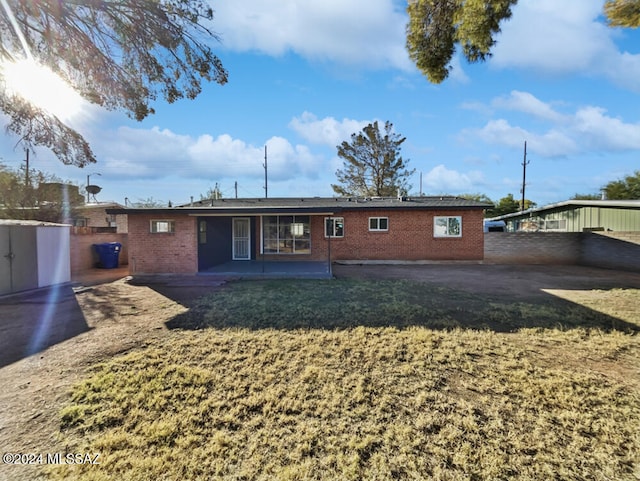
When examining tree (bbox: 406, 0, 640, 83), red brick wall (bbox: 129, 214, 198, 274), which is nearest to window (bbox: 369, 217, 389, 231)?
red brick wall (bbox: 129, 214, 198, 274)

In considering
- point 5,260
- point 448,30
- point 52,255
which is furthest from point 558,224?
point 5,260

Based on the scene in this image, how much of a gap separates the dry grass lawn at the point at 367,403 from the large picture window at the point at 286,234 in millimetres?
9220

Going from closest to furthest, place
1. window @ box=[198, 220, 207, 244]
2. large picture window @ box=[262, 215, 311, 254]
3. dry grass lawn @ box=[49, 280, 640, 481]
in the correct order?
dry grass lawn @ box=[49, 280, 640, 481]
window @ box=[198, 220, 207, 244]
large picture window @ box=[262, 215, 311, 254]

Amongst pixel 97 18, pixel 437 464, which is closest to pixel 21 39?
pixel 97 18

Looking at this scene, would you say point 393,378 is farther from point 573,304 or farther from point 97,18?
point 97,18

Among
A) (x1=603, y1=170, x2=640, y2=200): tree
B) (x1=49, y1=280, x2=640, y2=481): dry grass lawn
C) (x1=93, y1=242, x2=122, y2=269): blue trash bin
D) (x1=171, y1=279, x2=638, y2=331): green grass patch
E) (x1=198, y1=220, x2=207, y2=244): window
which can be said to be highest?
(x1=603, y1=170, x2=640, y2=200): tree

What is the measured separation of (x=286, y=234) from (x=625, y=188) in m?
28.2

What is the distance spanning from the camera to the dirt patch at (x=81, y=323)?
115 inches

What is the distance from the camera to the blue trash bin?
13.8m

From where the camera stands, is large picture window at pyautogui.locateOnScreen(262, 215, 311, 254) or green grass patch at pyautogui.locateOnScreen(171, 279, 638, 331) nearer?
green grass patch at pyautogui.locateOnScreen(171, 279, 638, 331)

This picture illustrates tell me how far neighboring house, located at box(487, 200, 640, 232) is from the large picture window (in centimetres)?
1250

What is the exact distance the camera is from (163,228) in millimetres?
11344

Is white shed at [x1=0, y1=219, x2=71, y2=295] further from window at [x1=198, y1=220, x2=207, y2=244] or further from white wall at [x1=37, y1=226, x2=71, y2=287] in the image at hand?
window at [x1=198, y1=220, x2=207, y2=244]

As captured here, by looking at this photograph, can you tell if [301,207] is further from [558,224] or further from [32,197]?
[558,224]
